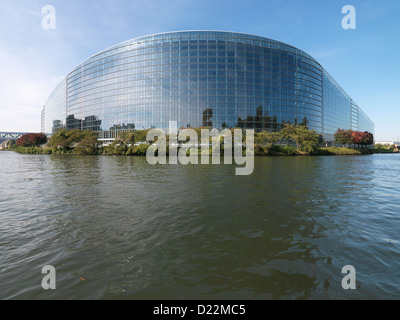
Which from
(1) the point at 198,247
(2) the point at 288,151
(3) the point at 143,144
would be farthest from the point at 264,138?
(1) the point at 198,247

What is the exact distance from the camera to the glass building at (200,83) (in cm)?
9356

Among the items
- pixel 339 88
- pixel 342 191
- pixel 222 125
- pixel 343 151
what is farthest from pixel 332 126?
pixel 342 191

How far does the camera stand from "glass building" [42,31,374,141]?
93.6 meters

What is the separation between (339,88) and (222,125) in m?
116

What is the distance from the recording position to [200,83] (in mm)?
93812

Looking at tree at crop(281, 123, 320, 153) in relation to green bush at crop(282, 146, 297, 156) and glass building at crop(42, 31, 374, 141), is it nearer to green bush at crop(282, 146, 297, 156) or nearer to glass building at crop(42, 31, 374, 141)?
green bush at crop(282, 146, 297, 156)

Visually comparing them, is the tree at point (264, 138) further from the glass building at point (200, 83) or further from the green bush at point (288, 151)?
the glass building at point (200, 83)

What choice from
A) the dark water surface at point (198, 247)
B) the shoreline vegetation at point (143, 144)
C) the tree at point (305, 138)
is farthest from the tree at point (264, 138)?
the dark water surface at point (198, 247)

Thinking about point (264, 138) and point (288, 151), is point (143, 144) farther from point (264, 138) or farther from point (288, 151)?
point (288, 151)

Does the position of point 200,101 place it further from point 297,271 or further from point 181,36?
point 297,271

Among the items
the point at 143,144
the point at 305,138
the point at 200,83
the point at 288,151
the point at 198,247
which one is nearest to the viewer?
the point at 198,247

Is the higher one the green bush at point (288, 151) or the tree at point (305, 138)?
the tree at point (305, 138)

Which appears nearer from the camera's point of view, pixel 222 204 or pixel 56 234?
pixel 56 234

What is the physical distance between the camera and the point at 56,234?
8.40 metres
